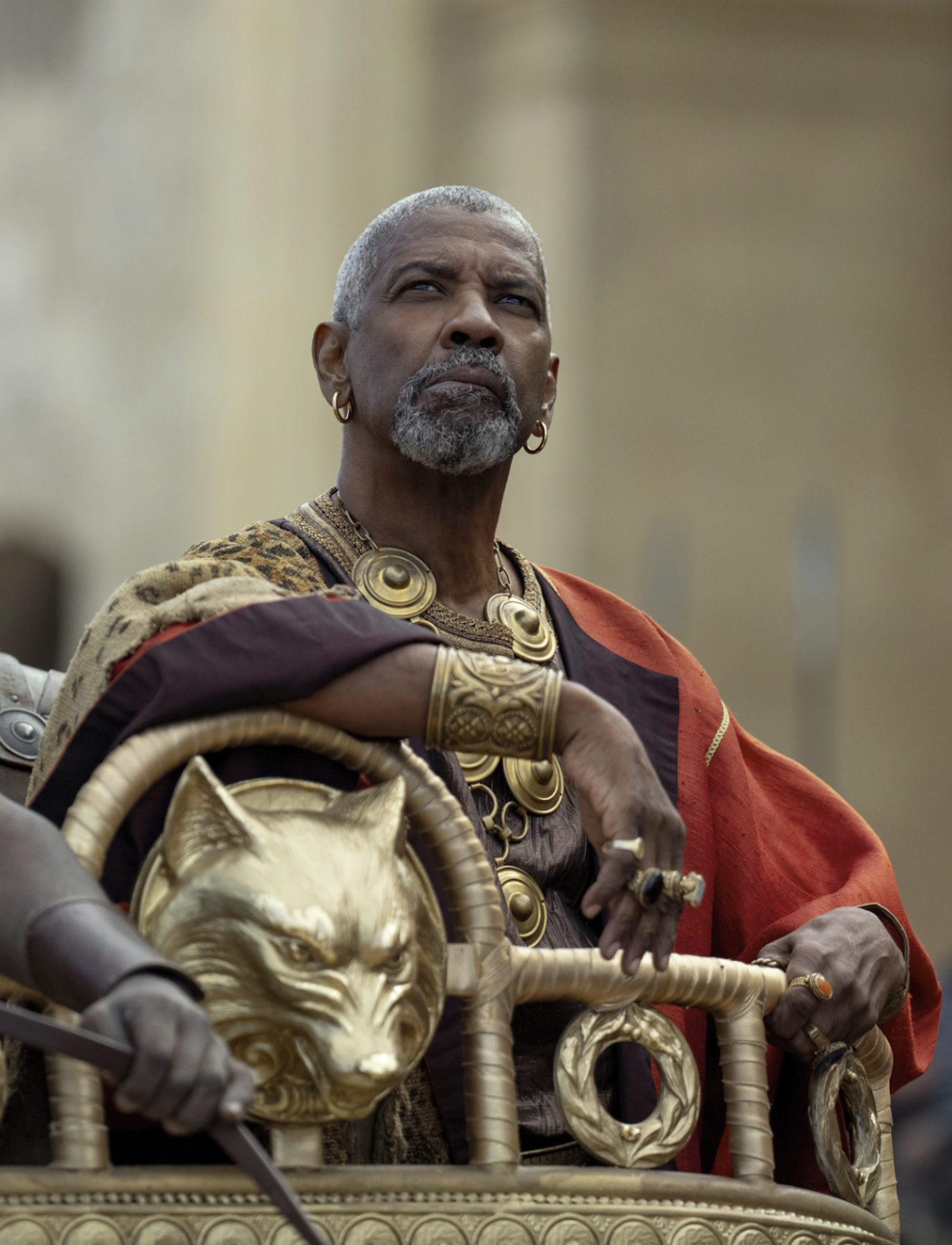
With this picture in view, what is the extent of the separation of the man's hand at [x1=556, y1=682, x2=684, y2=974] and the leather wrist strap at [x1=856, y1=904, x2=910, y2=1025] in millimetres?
529

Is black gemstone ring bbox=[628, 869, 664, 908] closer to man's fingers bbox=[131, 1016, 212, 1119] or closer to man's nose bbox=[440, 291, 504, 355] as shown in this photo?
man's fingers bbox=[131, 1016, 212, 1119]

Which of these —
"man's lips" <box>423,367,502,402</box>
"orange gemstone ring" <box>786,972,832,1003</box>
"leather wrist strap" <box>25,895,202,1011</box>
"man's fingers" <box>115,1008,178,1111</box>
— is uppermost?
"man's lips" <box>423,367,502,402</box>

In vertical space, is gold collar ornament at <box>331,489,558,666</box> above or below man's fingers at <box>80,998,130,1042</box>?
above

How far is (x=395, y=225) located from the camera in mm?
2773

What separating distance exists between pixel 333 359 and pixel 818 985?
1.25 meters

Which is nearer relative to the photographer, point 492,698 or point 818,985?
point 492,698

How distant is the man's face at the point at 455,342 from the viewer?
2.66 meters

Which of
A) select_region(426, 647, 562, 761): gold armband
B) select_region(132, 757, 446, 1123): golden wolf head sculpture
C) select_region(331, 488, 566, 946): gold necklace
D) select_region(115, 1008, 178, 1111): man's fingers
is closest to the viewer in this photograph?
select_region(115, 1008, 178, 1111): man's fingers

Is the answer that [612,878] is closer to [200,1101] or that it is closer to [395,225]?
[200,1101]

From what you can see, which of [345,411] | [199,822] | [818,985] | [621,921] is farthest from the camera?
[345,411]

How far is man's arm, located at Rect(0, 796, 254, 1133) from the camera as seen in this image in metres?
1.43

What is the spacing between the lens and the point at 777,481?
1196 centimetres

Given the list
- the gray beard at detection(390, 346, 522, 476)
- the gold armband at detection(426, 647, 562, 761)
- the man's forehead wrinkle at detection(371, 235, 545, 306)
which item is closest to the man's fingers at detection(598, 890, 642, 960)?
the gold armband at detection(426, 647, 562, 761)

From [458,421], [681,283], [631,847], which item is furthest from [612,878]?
[681,283]
